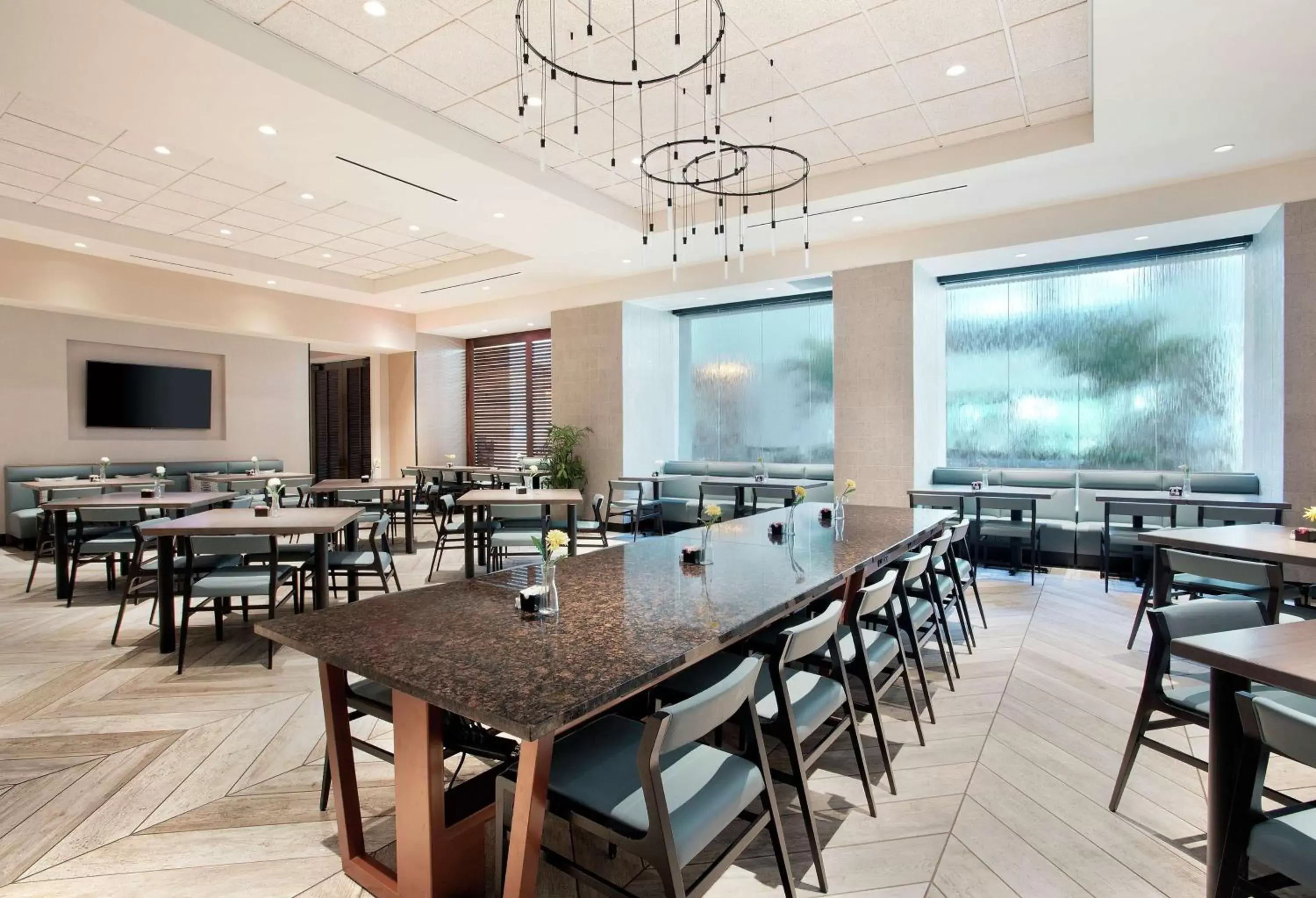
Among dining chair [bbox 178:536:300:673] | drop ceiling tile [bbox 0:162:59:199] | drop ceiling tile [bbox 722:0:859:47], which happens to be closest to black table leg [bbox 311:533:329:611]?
dining chair [bbox 178:536:300:673]

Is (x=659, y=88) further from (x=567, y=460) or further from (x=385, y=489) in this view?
(x=567, y=460)

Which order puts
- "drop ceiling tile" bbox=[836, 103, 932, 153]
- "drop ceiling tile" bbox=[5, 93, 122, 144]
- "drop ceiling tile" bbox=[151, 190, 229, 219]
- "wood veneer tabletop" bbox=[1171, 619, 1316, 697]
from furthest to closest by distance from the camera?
"drop ceiling tile" bbox=[151, 190, 229, 219]
"drop ceiling tile" bbox=[836, 103, 932, 153]
"drop ceiling tile" bbox=[5, 93, 122, 144]
"wood veneer tabletop" bbox=[1171, 619, 1316, 697]

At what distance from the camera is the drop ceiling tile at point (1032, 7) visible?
3.55 m

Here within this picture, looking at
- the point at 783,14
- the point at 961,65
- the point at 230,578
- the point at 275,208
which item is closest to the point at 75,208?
the point at 275,208

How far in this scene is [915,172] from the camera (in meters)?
5.55

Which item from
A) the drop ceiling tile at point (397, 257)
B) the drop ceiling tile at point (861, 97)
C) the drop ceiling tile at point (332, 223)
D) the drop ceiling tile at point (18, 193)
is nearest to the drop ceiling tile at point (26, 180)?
the drop ceiling tile at point (18, 193)

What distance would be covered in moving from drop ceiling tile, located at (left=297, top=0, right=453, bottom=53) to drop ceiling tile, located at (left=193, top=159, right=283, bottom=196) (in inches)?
101

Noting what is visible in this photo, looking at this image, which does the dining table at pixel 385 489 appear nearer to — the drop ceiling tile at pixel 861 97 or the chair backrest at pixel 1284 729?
the drop ceiling tile at pixel 861 97

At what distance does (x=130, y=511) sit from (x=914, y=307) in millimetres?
7375

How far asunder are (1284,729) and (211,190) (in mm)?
7976

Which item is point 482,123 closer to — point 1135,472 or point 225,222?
point 225,222

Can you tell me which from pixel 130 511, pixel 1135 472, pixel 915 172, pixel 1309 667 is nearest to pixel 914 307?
pixel 915 172

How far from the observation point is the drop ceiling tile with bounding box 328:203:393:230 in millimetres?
6625

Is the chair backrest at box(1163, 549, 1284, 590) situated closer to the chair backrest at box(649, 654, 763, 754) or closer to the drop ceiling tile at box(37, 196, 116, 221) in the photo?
the chair backrest at box(649, 654, 763, 754)
